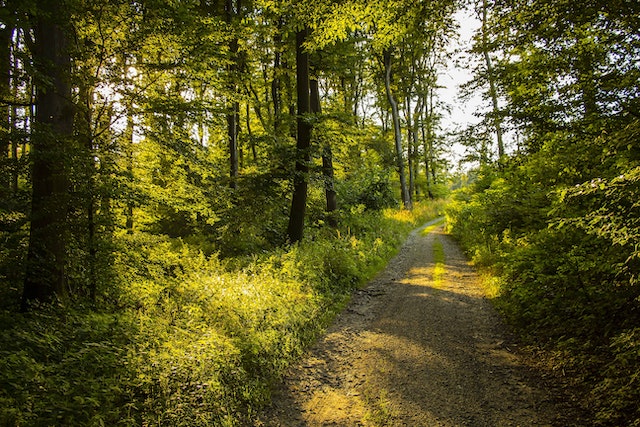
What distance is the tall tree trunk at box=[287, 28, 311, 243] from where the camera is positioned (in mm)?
Answer: 11203

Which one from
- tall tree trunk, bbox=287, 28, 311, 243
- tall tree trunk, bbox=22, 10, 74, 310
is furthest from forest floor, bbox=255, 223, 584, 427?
tall tree trunk, bbox=22, 10, 74, 310

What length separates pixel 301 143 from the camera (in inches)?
456

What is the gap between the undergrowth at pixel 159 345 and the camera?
12.0ft

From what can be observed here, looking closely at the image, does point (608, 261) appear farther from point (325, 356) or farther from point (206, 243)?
point (206, 243)

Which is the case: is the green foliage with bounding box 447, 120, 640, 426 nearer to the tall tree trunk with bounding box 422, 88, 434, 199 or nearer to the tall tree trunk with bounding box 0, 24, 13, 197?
the tall tree trunk with bounding box 0, 24, 13, 197

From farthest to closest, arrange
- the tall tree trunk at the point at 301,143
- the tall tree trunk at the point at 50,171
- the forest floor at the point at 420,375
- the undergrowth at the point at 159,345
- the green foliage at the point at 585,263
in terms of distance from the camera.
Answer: the tall tree trunk at the point at 301,143
the tall tree trunk at the point at 50,171
the forest floor at the point at 420,375
the green foliage at the point at 585,263
the undergrowth at the point at 159,345

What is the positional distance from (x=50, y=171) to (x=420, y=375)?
702 cm

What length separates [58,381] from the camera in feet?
12.5

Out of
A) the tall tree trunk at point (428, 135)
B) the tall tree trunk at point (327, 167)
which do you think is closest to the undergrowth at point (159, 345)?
the tall tree trunk at point (327, 167)

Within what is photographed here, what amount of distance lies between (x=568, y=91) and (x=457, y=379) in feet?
15.8

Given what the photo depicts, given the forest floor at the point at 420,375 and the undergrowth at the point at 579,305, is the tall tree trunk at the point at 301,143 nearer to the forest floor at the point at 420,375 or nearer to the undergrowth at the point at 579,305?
the forest floor at the point at 420,375

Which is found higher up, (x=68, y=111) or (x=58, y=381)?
(x=68, y=111)

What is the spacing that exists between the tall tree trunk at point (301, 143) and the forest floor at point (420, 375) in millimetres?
4081

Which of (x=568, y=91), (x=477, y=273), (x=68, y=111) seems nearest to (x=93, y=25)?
(x=68, y=111)
